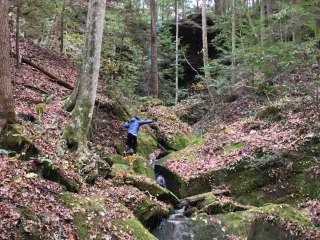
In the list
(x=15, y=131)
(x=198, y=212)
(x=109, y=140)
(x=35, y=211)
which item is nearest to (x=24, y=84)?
(x=109, y=140)

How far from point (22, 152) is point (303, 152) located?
325 inches

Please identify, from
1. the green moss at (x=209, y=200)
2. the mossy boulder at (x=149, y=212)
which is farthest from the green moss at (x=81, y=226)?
the green moss at (x=209, y=200)

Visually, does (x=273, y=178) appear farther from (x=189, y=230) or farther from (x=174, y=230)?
(x=174, y=230)

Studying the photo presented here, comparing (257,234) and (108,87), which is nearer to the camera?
(257,234)

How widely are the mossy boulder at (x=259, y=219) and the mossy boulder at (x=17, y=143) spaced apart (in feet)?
16.7

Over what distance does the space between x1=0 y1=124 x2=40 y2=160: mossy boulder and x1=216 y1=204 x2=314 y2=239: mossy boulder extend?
5.08m

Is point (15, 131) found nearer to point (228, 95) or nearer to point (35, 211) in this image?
point (35, 211)

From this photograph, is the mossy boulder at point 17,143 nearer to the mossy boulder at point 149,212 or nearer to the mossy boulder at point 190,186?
the mossy boulder at point 149,212

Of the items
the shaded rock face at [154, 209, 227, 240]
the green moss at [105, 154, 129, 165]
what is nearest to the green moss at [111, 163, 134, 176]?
the green moss at [105, 154, 129, 165]

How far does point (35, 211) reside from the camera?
296 inches

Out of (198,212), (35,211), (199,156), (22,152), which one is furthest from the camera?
(199,156)

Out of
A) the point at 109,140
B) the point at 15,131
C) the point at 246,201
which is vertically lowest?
the point at 246,201

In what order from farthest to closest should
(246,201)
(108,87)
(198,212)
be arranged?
(108,87), (246,201), (198,212)

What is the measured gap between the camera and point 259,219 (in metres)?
9.80
